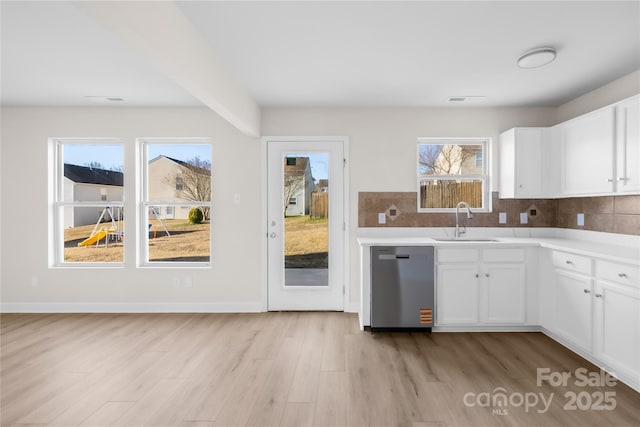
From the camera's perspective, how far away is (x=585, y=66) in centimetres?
280

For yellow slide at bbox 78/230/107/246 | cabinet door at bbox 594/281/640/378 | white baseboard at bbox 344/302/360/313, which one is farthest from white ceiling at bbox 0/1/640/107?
white baseboard at bbox 344/302/360/313

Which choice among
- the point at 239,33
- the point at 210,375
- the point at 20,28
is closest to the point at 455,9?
the point at 239,33

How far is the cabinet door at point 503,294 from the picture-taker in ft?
11.0

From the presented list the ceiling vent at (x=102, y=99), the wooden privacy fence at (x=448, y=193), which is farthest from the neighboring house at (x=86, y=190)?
the wooden privacy fence at (x=448, y=193)

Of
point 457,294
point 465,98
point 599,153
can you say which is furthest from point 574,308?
point 465,98

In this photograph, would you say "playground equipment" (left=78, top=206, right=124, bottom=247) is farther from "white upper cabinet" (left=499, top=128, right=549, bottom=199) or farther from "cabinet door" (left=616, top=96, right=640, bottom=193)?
"cabinet door" (left=616, top=96, right=640, bottom=193)

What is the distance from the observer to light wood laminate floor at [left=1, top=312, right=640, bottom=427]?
2.04 meters

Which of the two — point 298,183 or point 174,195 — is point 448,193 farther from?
point 174,195

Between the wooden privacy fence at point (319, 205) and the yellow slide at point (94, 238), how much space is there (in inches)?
100

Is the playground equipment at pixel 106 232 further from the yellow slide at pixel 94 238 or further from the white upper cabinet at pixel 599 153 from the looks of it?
the white upper cabinet at pixel 599 153

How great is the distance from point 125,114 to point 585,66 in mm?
4615

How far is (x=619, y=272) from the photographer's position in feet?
7.83

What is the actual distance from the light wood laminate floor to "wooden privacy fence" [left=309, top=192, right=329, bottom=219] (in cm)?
122

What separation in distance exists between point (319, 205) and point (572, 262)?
8.10ft
